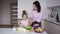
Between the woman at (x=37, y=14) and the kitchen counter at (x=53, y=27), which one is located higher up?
the woman at (x=37, y=14)

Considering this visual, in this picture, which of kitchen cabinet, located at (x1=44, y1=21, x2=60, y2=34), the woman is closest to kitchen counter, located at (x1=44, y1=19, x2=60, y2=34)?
kitchen cabinet, located at (x1=44, y1=21, x2=60, y2=34)

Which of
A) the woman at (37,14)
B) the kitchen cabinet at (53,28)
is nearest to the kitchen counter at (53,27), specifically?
the kitchen cabinet at (53,28)

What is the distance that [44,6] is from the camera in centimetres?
418

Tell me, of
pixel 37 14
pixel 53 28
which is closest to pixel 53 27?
pixel 53 28

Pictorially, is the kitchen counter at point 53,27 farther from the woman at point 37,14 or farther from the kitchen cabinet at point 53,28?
the woman at point 37,14

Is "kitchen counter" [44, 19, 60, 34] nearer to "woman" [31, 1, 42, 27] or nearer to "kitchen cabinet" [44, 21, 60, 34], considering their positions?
"kitchen cabinet" [44, 21, 60, 34]

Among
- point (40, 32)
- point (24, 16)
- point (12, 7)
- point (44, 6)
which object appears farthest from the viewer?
point (12, 7)

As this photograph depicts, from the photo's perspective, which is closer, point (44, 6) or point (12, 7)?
point (44, 6)

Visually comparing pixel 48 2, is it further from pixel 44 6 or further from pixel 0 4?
pixel 0 4

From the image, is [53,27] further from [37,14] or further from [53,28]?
[37,14]

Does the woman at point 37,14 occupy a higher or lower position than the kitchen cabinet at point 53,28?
higher

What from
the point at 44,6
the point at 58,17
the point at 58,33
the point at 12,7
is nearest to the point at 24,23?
the point at 58,33

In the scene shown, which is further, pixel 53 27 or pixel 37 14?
pixel 53 27

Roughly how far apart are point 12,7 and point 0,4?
99 centimetres
